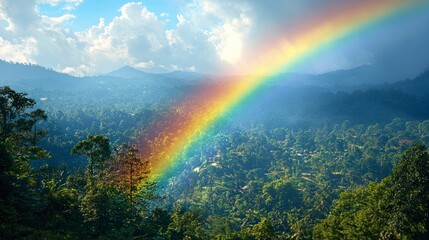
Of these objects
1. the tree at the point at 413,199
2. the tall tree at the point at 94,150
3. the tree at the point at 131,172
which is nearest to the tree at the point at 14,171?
the tall tree at the point at 94,150

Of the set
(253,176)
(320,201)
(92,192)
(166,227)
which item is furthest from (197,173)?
(92,192)

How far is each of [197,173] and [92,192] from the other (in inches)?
6159

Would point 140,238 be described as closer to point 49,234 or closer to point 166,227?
point 166,227

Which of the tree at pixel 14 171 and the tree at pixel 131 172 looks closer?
the tree at pixel 14 171

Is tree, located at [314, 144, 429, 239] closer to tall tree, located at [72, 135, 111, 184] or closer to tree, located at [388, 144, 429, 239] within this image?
tree, located at [388, 144, 429, 239]

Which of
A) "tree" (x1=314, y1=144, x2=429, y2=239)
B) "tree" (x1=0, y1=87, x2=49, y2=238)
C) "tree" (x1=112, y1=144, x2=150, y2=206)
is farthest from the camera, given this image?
"tree" (x1=112, y1=144, x2=150, y2=206)

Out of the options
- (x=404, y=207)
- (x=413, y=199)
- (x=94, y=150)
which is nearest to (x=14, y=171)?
(x=94, y=150)

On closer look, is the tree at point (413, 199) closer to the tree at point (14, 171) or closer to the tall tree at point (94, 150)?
the tree at point (14, 171)

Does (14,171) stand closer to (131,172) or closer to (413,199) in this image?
(131,172)

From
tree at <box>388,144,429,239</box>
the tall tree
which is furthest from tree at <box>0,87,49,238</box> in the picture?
tree at <box>388,144,429,239</box>

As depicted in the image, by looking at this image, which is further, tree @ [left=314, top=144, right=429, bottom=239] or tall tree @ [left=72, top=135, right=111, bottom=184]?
tall tree @ [left=72, top=135, right=111, bottom=184]

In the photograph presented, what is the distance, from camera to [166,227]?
42562 mm

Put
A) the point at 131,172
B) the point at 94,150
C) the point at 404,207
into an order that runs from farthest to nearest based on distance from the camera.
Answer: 1. the point at 94,150
2. the point at 131,172
3. the point at 404,207

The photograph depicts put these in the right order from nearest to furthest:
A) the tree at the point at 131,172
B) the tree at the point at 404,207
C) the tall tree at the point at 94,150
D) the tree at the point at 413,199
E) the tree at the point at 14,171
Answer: the tree at the point at 14,171 < the tree at the point at 413,199 < the tree at the point at 404,207 < the tree at the point at 131,172 < the tall tree at the point at 94,150
